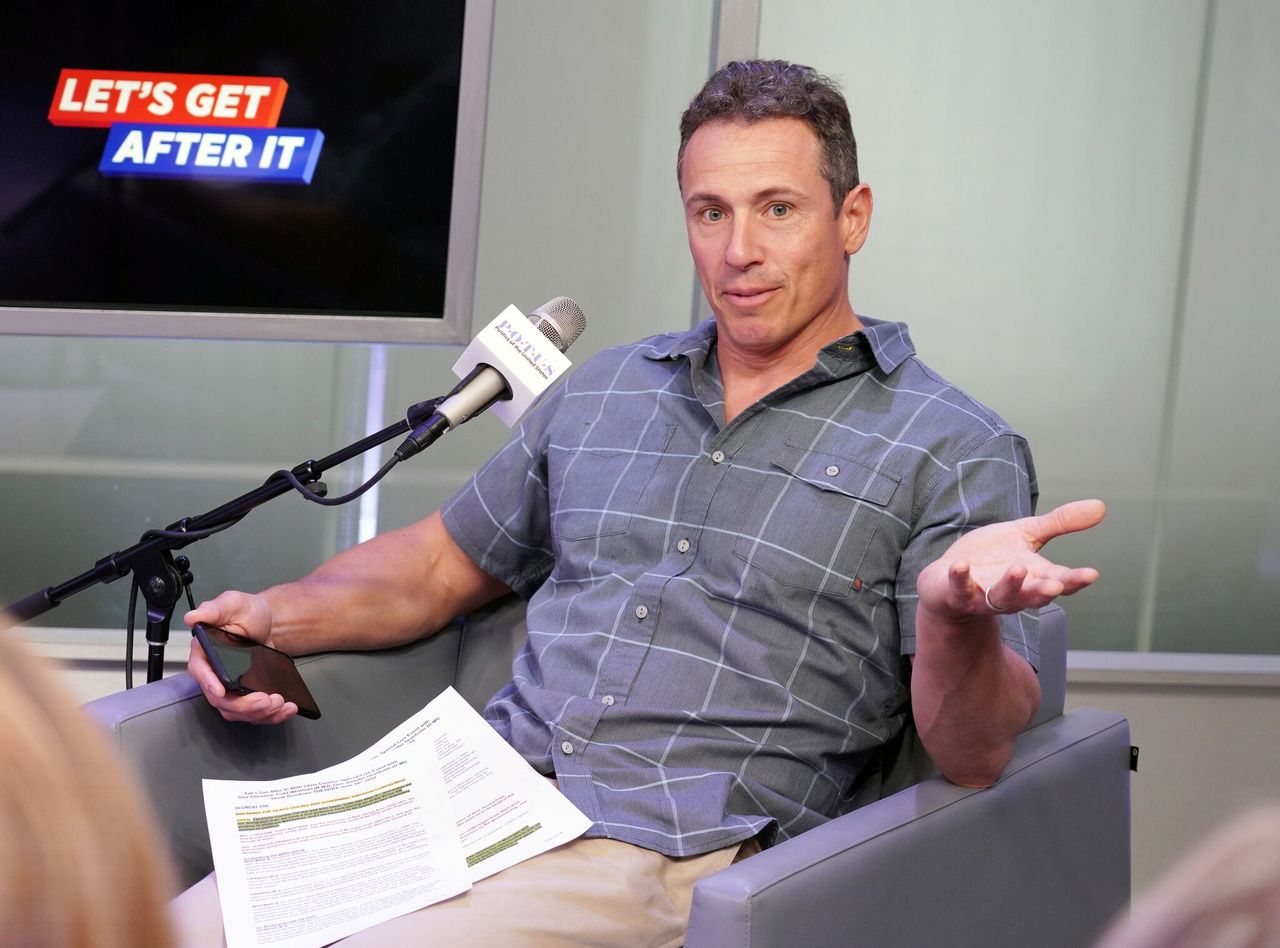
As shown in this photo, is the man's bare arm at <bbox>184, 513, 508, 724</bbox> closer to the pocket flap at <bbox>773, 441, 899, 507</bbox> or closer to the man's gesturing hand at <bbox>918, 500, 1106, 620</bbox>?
the pocket flap at <bbox>773, 441, 899, 507</bbox>

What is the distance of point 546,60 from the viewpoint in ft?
8.71

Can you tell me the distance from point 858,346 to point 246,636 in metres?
0.85

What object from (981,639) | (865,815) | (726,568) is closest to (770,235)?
(726,568)

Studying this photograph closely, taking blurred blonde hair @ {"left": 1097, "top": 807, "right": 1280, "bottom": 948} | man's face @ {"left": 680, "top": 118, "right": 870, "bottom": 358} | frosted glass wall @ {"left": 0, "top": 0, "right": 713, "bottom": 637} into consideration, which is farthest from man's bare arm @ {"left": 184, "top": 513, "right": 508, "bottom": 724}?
blurred blonde hair @ {"left": 1097, "top": 807, "right": 1280, "bottom": 948}

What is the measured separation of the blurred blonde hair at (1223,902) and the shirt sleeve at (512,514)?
5.18 feet

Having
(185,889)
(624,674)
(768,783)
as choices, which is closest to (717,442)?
(624,674)

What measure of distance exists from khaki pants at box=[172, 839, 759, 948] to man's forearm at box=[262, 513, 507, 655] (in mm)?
381

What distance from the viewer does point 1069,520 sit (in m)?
1.19

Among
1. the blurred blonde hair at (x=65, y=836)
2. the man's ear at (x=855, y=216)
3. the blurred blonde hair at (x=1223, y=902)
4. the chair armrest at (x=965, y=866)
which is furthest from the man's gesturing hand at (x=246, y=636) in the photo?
the blurred blonde hair at (x=1223, y=902)

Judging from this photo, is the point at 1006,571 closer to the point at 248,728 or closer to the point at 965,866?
the point at 965,866

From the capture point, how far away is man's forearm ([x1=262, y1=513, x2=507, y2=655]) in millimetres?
1853

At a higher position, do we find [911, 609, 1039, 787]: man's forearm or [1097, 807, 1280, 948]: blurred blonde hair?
[1097, 807, 1280, 948]: blurred blonde hair

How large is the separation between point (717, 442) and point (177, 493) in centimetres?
137

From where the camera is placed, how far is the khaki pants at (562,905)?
4.67 feet
